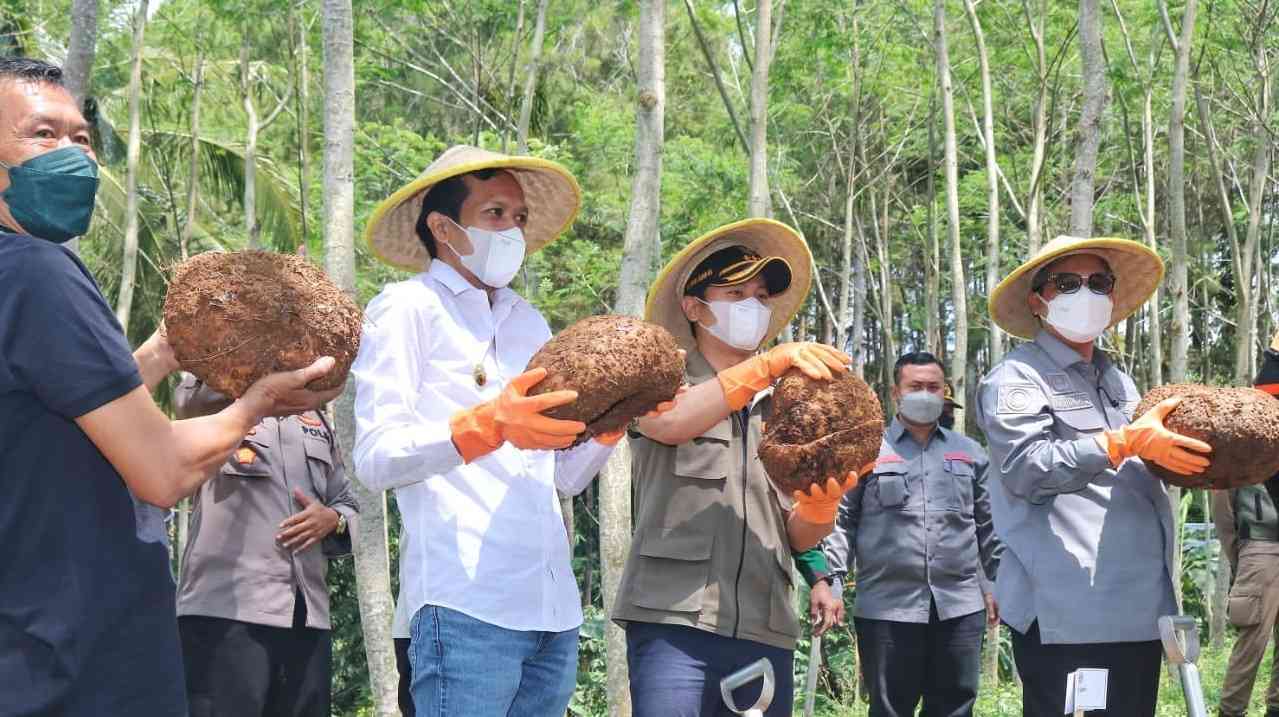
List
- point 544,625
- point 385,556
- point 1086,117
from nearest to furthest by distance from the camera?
point 544,625
point 385,556
point 1086,117

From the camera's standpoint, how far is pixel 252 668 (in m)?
4.16

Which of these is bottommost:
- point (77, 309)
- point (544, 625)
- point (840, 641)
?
point (840, 641)

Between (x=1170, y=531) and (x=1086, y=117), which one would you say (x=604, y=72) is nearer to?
(x=1086, y=117)

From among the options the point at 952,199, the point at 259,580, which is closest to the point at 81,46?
the point at 259,580

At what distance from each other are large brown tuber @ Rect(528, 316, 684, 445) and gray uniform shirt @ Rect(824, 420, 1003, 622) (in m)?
2.77

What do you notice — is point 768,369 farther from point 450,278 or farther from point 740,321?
point 450,278

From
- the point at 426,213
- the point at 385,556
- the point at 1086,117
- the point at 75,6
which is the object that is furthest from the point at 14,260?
the point at 1086,117

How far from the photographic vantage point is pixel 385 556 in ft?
21.0

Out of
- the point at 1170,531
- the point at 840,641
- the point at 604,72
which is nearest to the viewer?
the point at 1170,531

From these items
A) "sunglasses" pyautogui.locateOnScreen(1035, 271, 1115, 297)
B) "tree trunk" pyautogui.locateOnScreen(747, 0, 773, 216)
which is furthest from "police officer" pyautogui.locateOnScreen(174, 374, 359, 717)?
"tree trunk" pyautogui.locateOnScreen(747, 0, 773, 216)

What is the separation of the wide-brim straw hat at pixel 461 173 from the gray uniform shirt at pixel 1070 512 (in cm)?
166

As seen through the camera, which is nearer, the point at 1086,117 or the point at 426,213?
the point at 426,213

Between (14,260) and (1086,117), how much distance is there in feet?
22.1

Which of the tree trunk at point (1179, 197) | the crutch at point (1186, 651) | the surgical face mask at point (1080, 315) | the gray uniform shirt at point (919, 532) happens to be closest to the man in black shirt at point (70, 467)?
the crutch at point (1186, 651)
